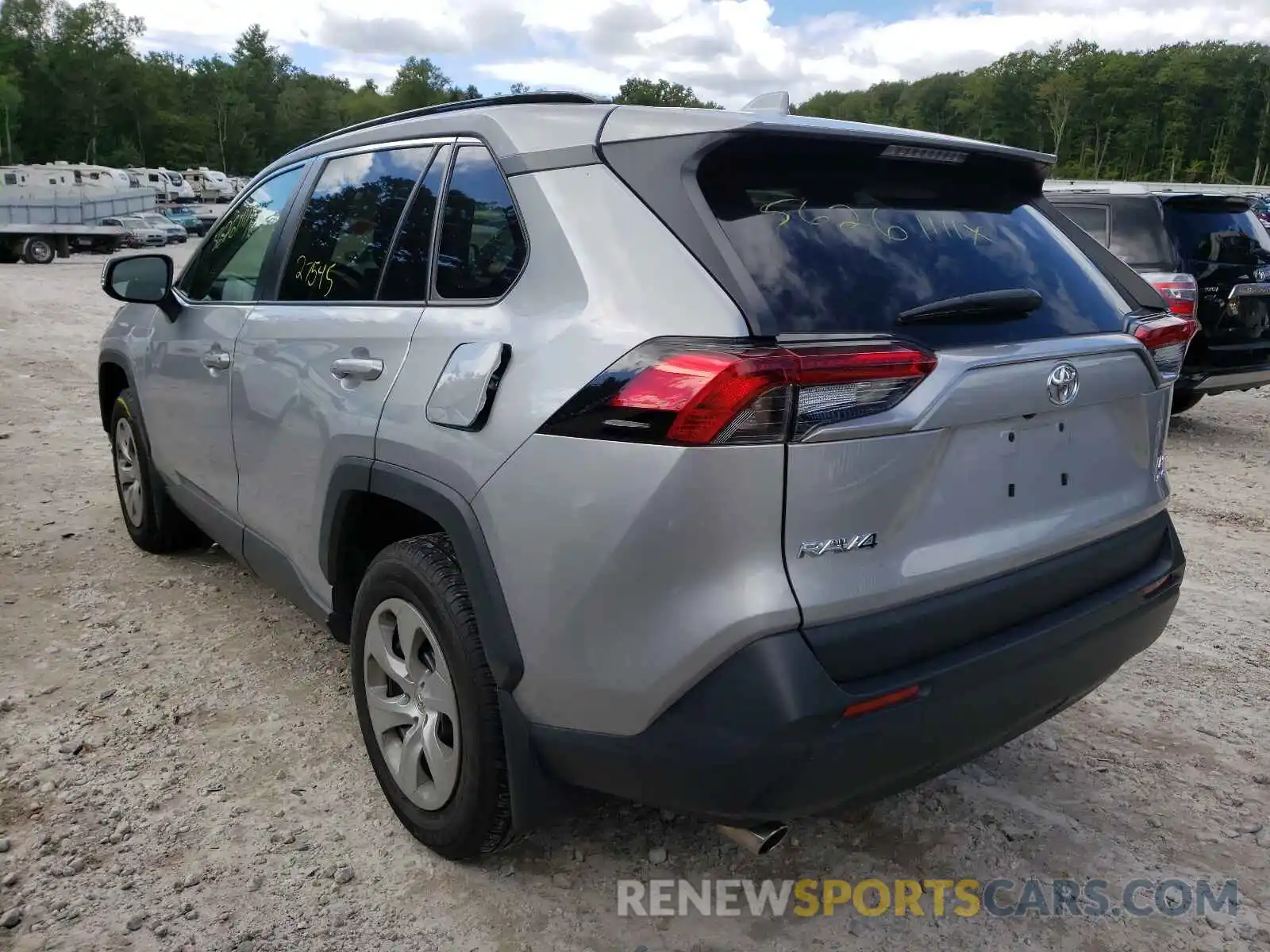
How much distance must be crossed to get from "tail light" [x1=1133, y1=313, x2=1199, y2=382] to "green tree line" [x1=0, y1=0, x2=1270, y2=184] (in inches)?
3563

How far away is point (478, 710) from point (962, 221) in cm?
161

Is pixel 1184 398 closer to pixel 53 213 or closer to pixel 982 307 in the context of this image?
pixel 982 307

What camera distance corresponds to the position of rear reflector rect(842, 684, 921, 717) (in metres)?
1.88

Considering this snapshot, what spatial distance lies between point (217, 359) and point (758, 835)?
2541mm

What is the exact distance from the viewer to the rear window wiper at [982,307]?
81.4 inches

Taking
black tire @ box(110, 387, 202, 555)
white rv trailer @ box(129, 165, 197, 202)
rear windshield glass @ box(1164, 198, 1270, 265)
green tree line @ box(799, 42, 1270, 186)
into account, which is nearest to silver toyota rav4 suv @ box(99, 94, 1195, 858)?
black tire @ box(110, 387, 202, 555)

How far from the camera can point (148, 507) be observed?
4.64 m

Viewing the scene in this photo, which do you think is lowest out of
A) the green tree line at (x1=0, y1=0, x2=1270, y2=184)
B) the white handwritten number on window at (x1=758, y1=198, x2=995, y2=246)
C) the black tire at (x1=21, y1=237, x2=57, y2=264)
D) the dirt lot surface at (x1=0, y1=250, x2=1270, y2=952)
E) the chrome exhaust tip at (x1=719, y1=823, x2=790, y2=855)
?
the black tire at (x1=21, y1=237, x2=57, y2=264)

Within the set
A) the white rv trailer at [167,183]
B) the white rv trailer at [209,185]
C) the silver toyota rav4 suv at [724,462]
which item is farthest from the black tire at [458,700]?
the white rv trailer at [209,185]

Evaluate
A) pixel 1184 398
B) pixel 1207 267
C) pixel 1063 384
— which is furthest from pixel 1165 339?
pixel 1184 398

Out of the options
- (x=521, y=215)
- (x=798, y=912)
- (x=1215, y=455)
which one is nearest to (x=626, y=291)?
(x=521, y=215)

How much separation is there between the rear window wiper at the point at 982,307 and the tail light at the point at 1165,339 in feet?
1.36

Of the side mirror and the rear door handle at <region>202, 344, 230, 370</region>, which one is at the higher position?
the side mirror

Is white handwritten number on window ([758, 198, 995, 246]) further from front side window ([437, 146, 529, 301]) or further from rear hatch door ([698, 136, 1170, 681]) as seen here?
front side window ([437, 146, 529, 301])
